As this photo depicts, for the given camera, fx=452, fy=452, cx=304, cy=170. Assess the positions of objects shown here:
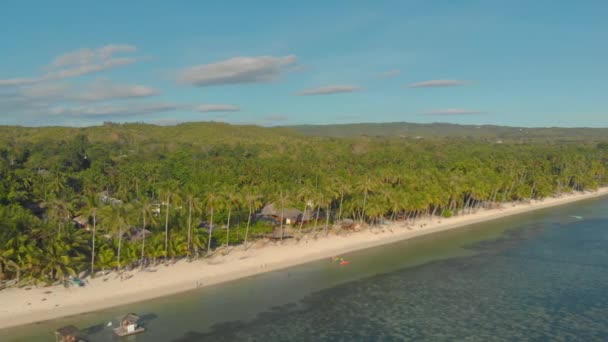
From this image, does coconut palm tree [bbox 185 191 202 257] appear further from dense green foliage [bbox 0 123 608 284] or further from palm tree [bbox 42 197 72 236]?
palm tree [bbox 42 197 72 236]

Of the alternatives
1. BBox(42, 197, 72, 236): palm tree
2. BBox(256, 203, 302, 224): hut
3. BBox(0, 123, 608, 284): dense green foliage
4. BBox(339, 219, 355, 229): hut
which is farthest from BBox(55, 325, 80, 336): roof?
BBox(339, 219, 355, 229): hut

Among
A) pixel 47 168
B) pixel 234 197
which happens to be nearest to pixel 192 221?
pixel 234 197

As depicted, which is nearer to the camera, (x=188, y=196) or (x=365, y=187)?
(x=188, y=196)

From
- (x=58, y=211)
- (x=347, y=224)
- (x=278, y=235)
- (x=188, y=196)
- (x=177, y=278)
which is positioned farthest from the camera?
(x=347, y=224)

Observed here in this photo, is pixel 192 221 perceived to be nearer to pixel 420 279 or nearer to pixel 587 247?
pixel 420 279

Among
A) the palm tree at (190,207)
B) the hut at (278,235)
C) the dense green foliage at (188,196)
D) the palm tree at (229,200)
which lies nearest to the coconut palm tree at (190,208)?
the palm tree at (190,207)

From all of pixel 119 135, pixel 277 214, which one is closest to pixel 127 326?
pixel 277 214

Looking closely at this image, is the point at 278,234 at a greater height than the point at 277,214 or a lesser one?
lesser

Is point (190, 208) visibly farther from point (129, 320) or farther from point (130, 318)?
point (129, 320)
